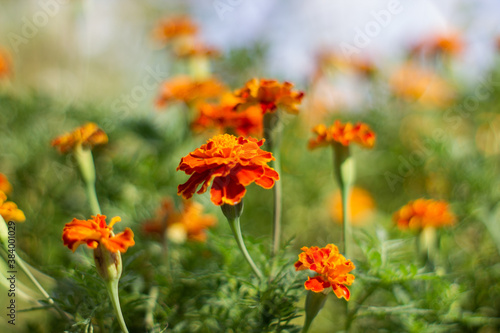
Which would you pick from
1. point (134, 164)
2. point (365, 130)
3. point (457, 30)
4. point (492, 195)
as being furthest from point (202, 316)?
point (457, 30)

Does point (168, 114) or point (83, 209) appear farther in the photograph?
point (168, 114)

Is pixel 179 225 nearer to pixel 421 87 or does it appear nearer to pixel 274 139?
pixel 274 139

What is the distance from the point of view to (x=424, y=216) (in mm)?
766

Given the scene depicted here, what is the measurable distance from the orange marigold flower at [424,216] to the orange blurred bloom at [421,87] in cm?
81

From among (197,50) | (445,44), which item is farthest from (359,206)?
(197,50)

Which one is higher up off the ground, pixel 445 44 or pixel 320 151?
pixel 445 44

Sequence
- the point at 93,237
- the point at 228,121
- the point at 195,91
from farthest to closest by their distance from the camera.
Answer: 1. the point at 195,91
2. the point at 228,121
3. the point at 93,237

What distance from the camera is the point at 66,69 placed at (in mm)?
2572

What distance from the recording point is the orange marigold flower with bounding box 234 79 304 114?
2.08 feet

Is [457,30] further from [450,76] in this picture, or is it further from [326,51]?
[326,51]

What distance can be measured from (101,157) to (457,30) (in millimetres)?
1318

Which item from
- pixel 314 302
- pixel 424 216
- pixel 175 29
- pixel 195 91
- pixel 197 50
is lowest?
pixel 314 302

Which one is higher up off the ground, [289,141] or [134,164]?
[289,141]

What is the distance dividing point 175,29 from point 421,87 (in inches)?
34.6
